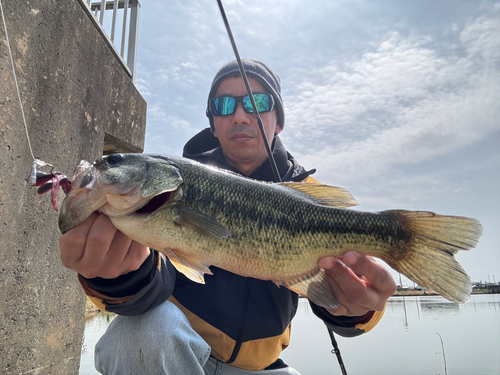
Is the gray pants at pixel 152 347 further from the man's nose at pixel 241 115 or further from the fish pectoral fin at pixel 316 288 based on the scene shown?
the man's nose at pixel 241 115

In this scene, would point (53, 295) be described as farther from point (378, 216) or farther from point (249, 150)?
point (378, 216)

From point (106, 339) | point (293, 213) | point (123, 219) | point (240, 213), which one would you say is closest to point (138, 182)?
point (123, 219)

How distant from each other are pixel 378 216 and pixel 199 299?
1670 millimetres

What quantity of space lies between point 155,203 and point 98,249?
39 cm

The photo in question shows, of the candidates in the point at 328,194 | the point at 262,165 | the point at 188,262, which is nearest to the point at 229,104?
the point at 262,165

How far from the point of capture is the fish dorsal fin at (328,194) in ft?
7.00

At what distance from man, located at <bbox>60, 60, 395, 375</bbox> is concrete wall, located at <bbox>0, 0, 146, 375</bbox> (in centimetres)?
80

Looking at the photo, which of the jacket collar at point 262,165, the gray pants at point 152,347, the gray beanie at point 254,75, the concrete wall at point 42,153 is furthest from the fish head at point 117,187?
the gray beanie at point 254,75

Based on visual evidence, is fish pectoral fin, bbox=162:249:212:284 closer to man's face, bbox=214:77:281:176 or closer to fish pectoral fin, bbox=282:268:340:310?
fish pectoral fin, bbox=282:268:340:310

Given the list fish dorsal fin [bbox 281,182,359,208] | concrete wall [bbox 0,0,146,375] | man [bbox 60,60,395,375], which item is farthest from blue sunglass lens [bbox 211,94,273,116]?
fish dorsal fin [bbox 281,182,359,208]

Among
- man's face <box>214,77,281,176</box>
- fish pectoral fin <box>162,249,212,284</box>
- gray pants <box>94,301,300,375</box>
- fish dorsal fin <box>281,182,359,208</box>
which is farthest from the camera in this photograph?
man's face <box>214,77,281,176</box>

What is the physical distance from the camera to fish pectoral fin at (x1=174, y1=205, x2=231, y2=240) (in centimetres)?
170

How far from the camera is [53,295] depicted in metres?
2.79

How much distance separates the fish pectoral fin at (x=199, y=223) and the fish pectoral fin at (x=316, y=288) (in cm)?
58
